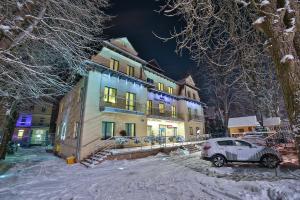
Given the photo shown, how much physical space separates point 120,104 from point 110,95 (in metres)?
1.34

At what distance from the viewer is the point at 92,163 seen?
12.4m

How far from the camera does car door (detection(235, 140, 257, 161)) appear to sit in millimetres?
10050

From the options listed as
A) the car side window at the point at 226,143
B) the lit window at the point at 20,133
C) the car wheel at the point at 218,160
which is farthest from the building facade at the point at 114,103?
the lit window at the point at 20,133

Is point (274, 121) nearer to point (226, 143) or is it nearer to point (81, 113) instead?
point (226, 143)

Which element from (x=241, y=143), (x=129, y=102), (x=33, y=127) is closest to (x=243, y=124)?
(x=129, y=102)

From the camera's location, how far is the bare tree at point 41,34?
559cm

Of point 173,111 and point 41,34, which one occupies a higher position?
point 41,34

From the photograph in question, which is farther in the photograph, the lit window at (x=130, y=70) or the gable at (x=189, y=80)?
the gable at (x=189, y=80)

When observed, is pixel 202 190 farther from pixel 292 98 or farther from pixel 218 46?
pixel 218 46

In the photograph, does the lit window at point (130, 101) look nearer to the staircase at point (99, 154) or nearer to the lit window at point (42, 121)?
the staircase at point (99, 154)

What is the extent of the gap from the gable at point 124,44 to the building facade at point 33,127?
98.6 feet

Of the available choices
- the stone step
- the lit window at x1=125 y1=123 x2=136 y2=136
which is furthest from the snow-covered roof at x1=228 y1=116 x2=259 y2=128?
the stone step

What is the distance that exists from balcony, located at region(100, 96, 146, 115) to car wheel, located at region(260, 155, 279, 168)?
11674 mm

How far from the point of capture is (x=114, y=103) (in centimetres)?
1698
